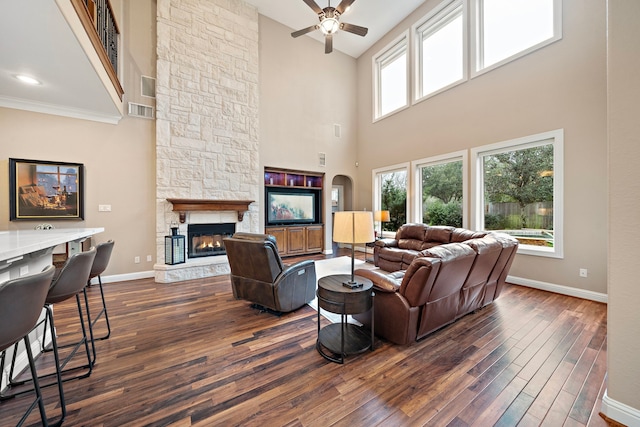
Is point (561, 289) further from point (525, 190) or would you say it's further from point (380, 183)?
point (380, 183)

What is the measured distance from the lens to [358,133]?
7566 mm

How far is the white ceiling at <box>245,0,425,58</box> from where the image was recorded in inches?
212

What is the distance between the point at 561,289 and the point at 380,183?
4.43 m

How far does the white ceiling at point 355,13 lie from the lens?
539cm

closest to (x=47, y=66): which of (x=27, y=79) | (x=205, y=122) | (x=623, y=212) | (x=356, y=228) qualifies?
(x=27, y=79)

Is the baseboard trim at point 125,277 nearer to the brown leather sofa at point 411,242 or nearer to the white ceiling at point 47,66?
the white ceiling at point 47,66

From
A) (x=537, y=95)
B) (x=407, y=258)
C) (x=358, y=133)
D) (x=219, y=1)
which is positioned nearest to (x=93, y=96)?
(x=219, y=1)

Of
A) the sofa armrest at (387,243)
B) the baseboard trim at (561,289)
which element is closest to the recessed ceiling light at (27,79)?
the sofa armrest at (387,243)

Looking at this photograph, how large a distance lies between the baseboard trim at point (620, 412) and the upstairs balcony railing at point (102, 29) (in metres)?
5.14

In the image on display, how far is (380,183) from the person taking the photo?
702 centimetres

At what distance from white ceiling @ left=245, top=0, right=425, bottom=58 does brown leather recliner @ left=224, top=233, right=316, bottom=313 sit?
567 centimetres

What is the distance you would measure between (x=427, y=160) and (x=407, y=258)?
255 centimetres

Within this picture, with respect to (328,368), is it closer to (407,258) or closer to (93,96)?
(407,258)

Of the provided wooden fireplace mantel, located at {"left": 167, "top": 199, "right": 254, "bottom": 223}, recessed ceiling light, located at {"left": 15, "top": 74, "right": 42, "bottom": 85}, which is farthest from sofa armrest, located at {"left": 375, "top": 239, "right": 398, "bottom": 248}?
recessed ceiling light, located at {"left": 15, "top": 74, "right": 42, "bottom": 85}
